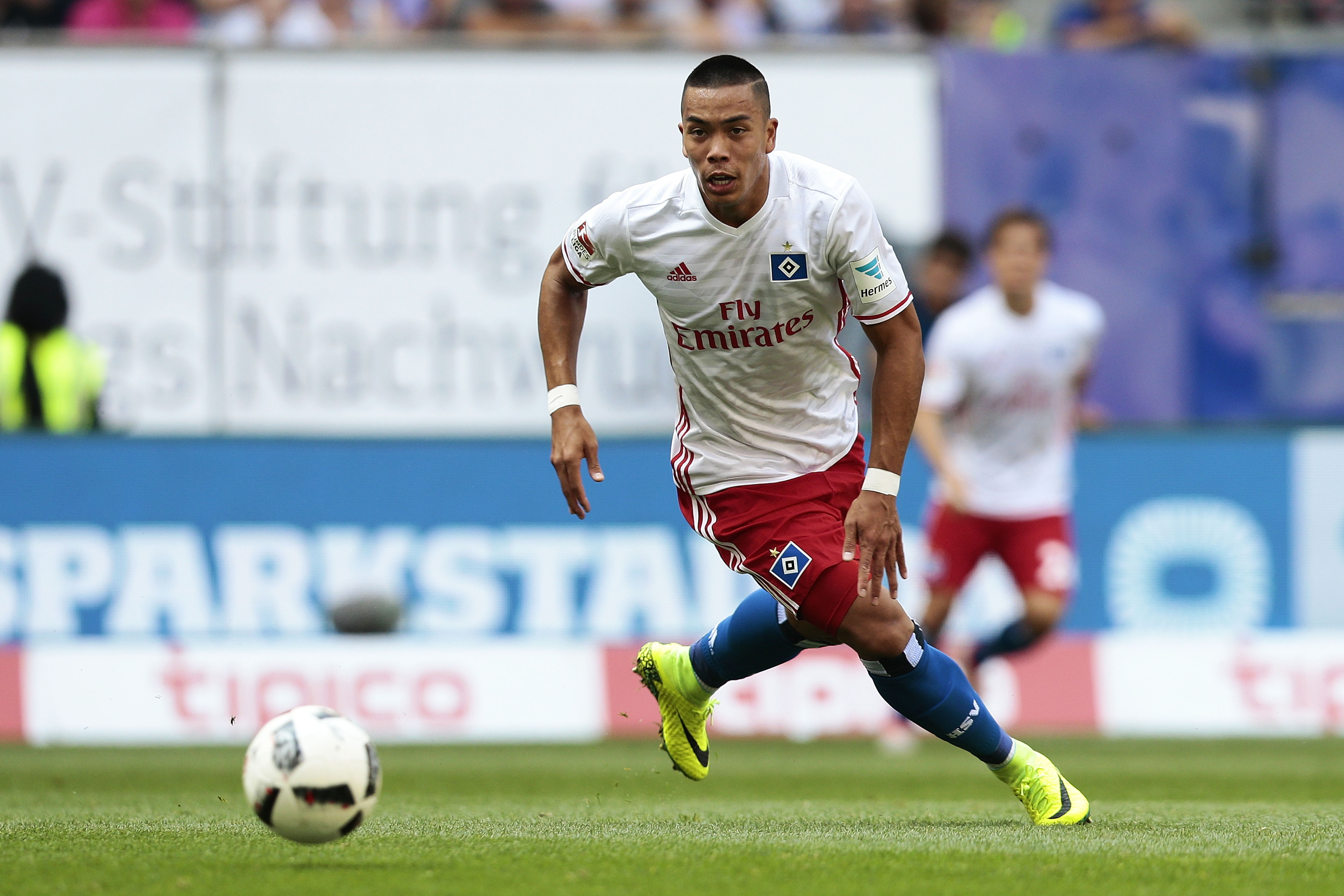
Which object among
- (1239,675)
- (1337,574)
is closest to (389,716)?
(1239,675)

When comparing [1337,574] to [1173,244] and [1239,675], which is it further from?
[1173,244]

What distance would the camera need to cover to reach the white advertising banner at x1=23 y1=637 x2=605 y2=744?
1122 cm

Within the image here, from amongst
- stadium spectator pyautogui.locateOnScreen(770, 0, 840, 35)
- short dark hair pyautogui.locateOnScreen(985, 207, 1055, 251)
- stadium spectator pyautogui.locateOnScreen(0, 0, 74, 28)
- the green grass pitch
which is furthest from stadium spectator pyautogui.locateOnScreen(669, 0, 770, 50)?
the green grass pitch

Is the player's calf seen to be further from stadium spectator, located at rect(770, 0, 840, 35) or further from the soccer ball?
stadium spectator, located at rect(770, 0, 840, 35)

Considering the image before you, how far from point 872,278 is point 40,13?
9955 mm

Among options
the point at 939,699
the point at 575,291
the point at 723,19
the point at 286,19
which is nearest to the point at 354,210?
the point at 286,19

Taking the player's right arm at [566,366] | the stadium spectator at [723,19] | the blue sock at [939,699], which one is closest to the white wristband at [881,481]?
the blue sock at [939,699]

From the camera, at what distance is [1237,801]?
7555 mm

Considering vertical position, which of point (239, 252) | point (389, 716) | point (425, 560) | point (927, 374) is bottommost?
point (389, 716)

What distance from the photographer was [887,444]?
582 centimetres

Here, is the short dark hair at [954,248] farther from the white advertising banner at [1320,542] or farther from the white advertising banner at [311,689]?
the white advertising banner at [311,689]

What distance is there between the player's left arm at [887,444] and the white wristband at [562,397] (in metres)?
0.93

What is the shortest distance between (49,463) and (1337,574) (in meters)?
8.08

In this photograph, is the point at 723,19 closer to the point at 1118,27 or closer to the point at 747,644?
the point at 1118,27
